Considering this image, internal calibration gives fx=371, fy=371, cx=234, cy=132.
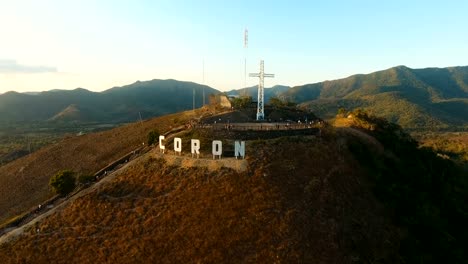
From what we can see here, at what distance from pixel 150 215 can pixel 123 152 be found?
27.3 metres

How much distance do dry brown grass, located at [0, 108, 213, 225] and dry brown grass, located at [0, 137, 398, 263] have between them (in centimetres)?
1850

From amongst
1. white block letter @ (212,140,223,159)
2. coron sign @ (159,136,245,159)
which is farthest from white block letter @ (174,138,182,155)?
white block letter @ (212,140,223,159)

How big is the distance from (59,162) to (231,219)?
4656cm

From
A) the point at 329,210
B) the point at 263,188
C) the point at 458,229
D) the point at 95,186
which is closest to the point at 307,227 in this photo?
the point at 329,210


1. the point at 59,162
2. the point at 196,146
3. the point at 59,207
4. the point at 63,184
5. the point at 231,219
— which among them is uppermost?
the point at 196,146

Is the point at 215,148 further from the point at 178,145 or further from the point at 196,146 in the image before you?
the point at 178,145

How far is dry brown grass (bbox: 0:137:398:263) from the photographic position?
1348 inches

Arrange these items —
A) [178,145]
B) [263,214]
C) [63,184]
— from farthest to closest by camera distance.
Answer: [178,145]
[63,184]
[263,214]

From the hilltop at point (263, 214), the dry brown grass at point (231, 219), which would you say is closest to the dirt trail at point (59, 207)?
the hilltop at point (263, 214)

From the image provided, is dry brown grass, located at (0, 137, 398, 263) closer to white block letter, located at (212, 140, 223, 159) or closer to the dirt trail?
the dirt trail

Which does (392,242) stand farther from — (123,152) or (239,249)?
(123,152)

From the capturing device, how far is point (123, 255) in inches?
1375

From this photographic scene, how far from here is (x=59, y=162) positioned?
6988 centimetres

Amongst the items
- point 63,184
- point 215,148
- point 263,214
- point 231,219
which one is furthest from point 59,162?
point 263,214
